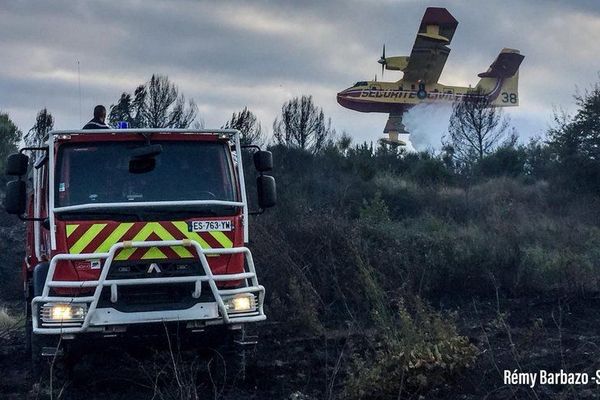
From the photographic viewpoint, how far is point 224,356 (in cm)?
950

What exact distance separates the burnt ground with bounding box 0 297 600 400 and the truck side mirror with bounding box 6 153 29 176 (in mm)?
1984

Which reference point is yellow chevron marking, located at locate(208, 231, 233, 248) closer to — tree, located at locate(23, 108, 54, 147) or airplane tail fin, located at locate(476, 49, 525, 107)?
tree, located at locate(23, 108, 54, 147)

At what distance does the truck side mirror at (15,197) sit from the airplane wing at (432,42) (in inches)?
1988

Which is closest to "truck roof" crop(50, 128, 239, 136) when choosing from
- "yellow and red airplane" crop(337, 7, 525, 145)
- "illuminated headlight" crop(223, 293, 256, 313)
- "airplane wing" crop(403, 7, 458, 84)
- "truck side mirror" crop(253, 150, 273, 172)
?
"truck side mirror" crop(253, 150, 273, 172)

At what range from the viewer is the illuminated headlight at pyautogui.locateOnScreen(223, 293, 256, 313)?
8898mm

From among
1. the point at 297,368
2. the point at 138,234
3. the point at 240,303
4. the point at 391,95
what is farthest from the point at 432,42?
the point at 138,234

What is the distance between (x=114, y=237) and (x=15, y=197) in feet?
4.35

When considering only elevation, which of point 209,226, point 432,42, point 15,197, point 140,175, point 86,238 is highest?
point 432,42

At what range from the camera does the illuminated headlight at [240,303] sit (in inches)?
350

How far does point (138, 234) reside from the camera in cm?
882

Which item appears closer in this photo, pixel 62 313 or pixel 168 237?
pixel 62 313

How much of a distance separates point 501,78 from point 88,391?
190ft

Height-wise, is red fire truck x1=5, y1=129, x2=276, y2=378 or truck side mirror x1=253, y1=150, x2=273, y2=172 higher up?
truck side mirror x1=253, y1=150, x2=273, y2=172

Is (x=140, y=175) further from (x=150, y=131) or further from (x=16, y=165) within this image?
(x=16, y=165)
